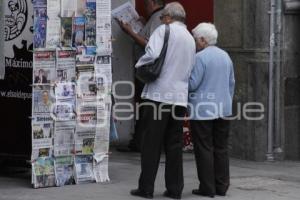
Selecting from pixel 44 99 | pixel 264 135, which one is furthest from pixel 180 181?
pixel 264 135

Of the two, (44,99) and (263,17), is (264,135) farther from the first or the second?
(44,99)

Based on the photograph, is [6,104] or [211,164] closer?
[211,164]

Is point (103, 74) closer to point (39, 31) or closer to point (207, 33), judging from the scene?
point (39, 31)

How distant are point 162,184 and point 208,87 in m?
1.33

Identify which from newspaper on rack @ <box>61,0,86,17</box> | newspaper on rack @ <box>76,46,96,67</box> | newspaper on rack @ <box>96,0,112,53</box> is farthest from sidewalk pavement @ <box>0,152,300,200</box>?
newspaper on rack @ <box>61,0,86,17</box>

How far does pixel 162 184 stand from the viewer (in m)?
8.45

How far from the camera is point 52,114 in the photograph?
788cm

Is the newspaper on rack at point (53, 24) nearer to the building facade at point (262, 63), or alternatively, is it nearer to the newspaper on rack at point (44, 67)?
the newspaper on rack at point (44, 67)

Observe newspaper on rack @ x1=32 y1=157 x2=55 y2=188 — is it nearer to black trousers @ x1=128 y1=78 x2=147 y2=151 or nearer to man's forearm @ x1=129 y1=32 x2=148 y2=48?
black trousers @ x1=128 y1=78 x2=147 y2=151

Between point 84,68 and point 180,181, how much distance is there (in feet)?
5.01

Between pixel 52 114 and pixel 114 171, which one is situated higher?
pixel 52 114

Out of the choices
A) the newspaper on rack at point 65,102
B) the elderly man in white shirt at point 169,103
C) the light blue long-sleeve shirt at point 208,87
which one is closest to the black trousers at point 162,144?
the elderly man in white shirt at point 169,103

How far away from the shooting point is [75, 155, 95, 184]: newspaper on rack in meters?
8.09

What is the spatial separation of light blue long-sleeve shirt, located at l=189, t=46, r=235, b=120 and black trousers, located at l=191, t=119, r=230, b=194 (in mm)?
104
